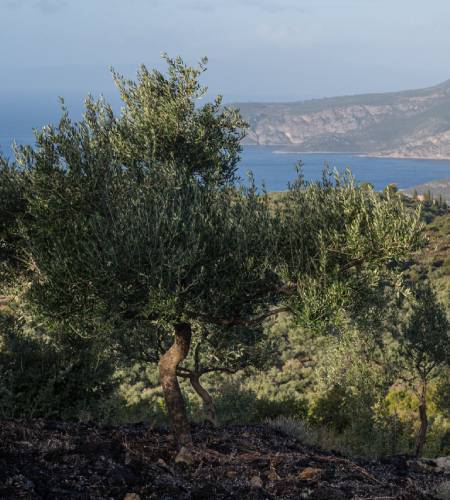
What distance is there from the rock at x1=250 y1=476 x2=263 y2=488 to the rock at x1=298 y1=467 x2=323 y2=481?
3.47 ft

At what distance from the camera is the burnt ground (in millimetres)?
10234

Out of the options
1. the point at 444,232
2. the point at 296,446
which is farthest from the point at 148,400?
the point at 444,232

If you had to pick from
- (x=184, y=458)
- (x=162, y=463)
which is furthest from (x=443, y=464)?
(x=162, y=463)

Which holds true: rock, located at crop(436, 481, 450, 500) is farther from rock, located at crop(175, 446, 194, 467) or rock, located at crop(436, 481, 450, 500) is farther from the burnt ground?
rock, located at crop(175, 446, 194, 467)

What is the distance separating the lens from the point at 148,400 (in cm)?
3456

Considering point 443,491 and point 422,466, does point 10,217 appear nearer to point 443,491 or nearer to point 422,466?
point 443,491

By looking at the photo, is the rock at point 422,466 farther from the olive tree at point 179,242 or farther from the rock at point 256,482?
the rock at point 256,482

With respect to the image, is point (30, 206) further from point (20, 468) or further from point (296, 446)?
point (296, 446)

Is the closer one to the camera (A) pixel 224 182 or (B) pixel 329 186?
(B) pixel 329 186

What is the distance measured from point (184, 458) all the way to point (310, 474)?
9.42 ft

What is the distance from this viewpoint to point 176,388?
46.4 feet

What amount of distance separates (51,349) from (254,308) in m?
8.96

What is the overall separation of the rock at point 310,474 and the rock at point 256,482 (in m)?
1.06

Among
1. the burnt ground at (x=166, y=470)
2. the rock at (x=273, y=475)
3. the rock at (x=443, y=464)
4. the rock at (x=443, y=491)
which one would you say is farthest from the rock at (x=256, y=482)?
the rock at (x=443, y=464)
